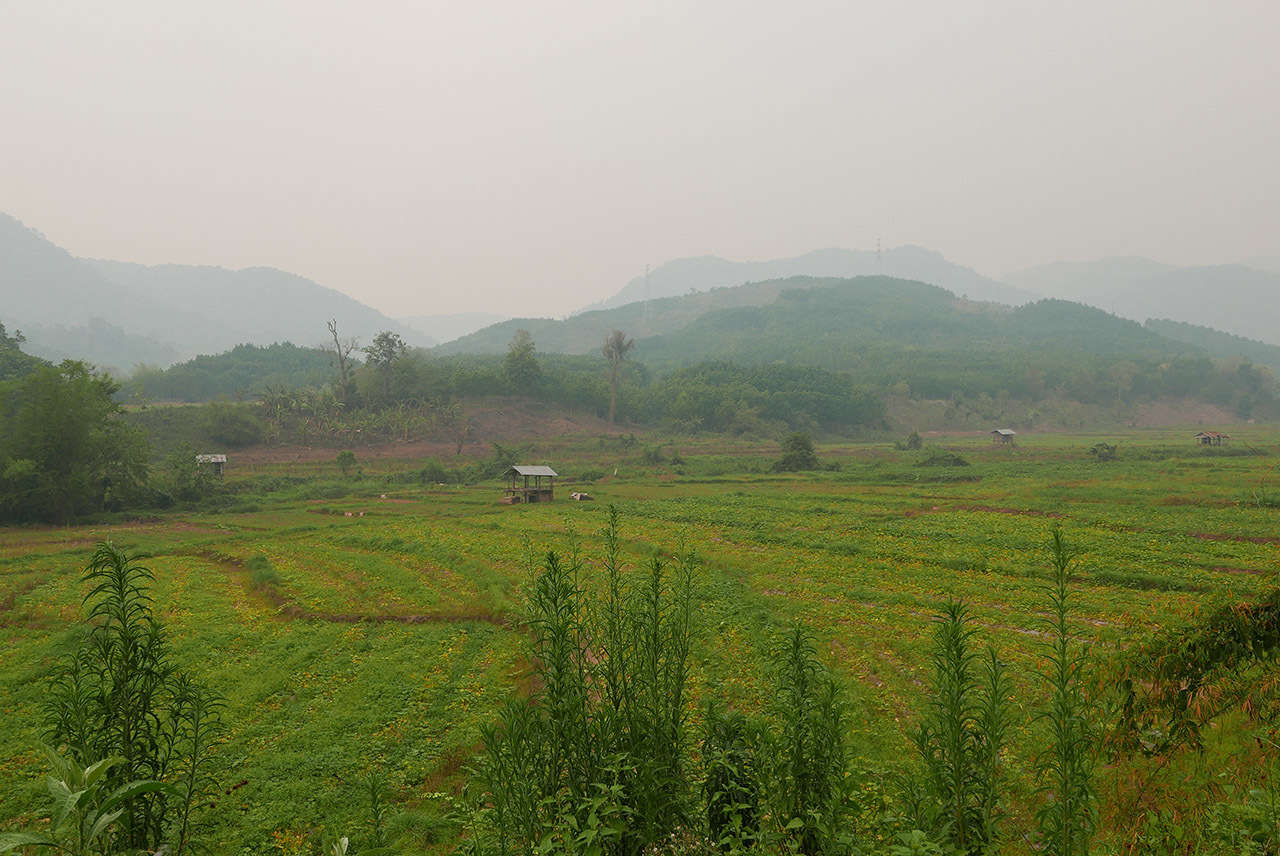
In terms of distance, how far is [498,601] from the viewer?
1917 centimetres

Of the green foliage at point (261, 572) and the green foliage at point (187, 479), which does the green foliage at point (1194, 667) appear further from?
the green foliage at point (187, 479)

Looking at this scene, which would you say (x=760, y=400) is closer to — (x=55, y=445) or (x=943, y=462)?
(x=943, y=462)

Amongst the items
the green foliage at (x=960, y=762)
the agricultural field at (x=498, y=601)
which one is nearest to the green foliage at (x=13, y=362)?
the agricultural field at (x=498, y=601)

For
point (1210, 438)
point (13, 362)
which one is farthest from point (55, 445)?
point (1210, 438)

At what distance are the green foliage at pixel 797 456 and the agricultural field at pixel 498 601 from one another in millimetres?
13497

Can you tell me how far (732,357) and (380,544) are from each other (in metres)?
165

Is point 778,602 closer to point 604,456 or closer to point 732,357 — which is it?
point 604,456

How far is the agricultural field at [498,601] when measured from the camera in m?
9.11

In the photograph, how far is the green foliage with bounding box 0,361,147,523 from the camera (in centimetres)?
3338

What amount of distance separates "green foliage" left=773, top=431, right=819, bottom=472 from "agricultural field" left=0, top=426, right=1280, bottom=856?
13.5 metres

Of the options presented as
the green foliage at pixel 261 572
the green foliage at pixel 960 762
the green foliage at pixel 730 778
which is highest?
the green foliage at pixel 960 762

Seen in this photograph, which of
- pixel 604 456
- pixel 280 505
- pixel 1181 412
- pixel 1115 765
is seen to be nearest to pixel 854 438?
pixel 604 456

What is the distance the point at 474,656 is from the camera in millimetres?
14922

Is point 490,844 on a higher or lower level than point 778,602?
higher
